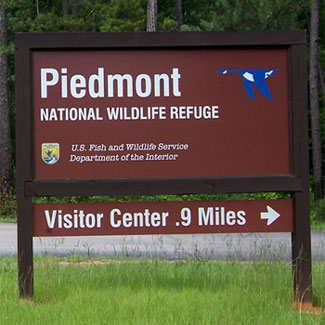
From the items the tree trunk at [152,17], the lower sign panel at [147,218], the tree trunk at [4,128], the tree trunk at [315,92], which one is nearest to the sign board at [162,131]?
the lower sign panel at [147,218]

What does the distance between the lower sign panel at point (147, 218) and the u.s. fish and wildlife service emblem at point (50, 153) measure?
385 mm

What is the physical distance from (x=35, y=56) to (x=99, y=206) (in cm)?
140

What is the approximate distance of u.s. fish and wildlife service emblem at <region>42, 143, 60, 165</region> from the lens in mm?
6121

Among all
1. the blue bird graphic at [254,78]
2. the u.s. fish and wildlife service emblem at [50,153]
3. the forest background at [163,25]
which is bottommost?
the u.s. fish and wildlife service emblem at [50,153]

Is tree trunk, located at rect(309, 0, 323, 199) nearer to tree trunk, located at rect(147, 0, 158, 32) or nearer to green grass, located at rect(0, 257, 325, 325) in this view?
tree trunk, located at rect(147, 0, 158, 32)

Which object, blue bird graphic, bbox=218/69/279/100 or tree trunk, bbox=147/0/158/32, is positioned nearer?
blue bird graphic, bbox=218/69/279/100

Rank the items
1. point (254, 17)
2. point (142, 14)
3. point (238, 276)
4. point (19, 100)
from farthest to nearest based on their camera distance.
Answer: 1. point (142, 14)
2. point (254, 17)
3. point (238, 276)
4. point (19, 100)

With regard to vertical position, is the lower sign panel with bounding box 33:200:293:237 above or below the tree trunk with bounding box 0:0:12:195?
below

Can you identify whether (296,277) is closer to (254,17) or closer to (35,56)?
(35,56)

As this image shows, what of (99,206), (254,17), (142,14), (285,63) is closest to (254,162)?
(285,63)

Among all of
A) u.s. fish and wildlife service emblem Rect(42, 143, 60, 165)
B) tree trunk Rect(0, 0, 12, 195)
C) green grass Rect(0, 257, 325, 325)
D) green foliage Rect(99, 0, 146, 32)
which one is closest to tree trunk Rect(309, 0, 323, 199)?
green foliage Rect(99, 0, 146, 32)

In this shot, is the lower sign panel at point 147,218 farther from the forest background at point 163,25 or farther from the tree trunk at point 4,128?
the tree trunk at point 4,128

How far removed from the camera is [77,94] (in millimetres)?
6148

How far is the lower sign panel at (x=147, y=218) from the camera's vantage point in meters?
6.08
